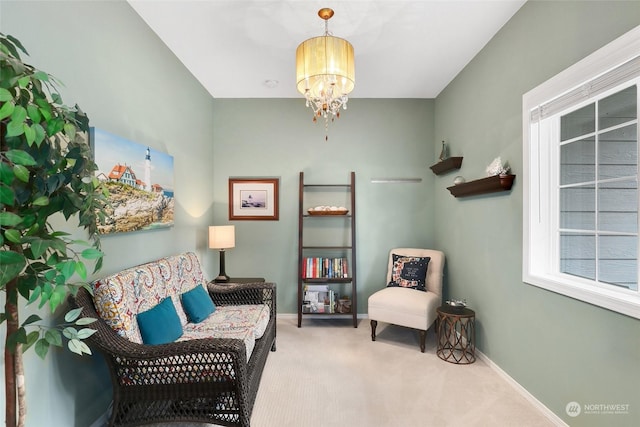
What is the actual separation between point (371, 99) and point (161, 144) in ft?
8.63

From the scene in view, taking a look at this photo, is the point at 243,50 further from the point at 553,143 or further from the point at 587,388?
the point at 587,388

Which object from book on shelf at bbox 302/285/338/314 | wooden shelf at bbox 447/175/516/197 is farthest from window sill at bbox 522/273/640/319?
book on shelf at bbox 302/285/338/314

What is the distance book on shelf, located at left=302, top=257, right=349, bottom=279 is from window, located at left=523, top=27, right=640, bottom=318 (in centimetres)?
208

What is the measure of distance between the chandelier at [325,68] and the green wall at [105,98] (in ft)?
4.07

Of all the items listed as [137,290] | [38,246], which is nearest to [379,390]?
[137,290]

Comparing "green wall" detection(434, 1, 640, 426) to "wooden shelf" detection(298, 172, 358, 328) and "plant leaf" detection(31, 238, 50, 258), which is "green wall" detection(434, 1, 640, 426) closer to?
"wooden shelf" detection(298, 172, 358, 328)

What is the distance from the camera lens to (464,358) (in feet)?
9.73

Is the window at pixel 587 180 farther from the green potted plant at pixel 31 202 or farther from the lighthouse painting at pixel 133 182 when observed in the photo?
the lighthouse painting at pixel 133 182

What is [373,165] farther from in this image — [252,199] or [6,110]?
[6,110]

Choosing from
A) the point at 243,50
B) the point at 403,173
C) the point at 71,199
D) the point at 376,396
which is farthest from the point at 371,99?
the point at 71,199

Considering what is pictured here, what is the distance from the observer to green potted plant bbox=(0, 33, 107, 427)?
89 cm

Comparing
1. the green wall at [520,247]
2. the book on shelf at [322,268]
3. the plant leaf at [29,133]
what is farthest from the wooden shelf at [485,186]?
the plant leaf at [29,133]
